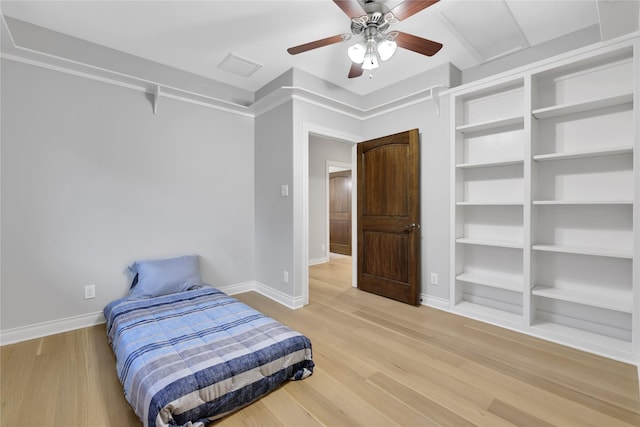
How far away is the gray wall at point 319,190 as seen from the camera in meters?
5.42

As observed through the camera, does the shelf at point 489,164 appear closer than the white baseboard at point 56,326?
No

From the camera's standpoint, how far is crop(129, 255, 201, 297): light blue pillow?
8.89 feet

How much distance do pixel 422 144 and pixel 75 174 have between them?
3541 millimetres

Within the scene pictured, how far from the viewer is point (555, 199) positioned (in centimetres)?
251

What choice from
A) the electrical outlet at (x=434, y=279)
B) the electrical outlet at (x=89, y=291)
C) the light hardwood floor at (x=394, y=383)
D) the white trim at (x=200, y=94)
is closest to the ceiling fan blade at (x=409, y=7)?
the white trim at (x=200, y=94)

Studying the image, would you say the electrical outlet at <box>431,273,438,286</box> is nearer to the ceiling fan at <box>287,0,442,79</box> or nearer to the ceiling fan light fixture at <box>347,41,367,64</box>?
the ceiling fan at <box>287,0,442,79</box>

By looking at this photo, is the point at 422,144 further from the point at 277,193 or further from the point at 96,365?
the point at 96,365

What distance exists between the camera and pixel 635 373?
190cm

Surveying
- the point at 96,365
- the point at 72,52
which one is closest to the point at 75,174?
the point at 72,52

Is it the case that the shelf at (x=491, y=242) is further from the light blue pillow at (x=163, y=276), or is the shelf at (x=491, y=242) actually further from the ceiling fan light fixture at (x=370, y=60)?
the light blue pillow at (x=163, y=276)

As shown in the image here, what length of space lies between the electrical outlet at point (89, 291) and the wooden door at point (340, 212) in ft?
16.1

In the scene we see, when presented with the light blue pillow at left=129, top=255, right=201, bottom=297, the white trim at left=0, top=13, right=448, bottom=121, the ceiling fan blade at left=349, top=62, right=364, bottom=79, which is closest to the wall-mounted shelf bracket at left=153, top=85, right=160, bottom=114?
the white trim at left=0, top=13, right=448, bottom=121

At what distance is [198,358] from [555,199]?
124 inches

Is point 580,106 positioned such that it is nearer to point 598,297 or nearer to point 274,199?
point 598,297
